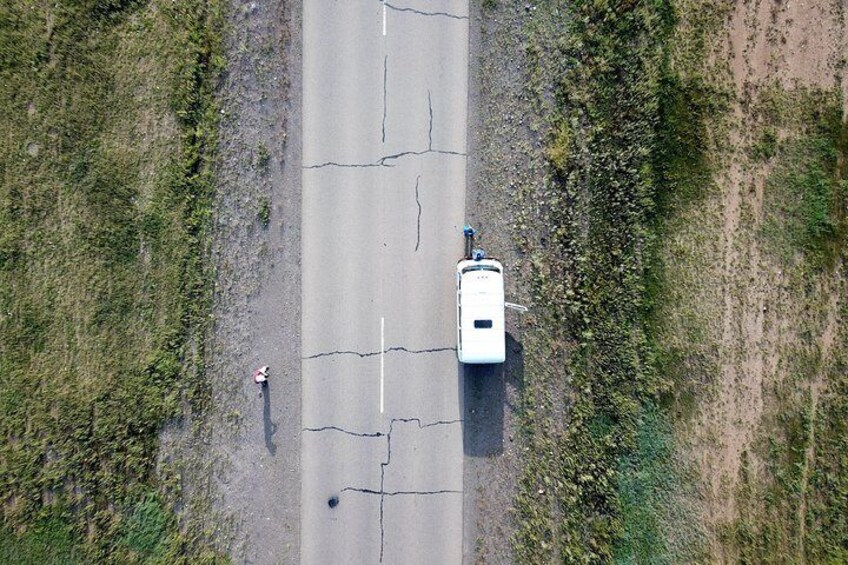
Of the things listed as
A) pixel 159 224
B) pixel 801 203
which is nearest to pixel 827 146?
pixel 801 203

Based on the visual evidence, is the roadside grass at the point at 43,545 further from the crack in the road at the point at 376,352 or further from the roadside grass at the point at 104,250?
the crack in the road at the point at 376,352

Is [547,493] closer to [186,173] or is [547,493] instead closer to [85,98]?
[186,173]

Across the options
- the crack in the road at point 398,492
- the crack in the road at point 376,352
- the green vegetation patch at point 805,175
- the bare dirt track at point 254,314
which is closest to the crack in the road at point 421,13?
the bare dirt track at point 254,314

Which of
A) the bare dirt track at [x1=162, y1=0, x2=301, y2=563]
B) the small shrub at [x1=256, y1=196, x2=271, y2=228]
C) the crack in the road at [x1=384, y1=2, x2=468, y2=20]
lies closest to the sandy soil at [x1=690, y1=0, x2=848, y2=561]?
the crack in the road at [x1=384, y1=2, x2=468, y2=20]

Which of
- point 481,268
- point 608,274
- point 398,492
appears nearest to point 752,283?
point 608,274

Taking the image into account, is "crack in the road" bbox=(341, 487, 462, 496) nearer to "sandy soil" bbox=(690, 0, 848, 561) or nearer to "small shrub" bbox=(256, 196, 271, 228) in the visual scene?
"sandy soil" bbox=(690, 0, 848, 561)

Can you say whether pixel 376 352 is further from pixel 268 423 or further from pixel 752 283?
pixel 752 283
